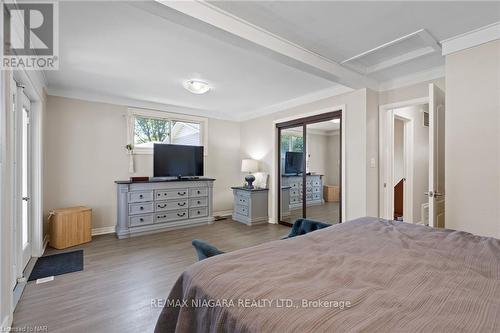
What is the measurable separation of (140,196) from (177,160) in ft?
3.34

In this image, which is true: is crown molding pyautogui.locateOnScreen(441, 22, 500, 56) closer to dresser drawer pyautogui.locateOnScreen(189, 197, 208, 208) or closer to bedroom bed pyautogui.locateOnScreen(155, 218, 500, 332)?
bedroom bed pyautogui.locateOnScreen(155, 218, 500, 332)

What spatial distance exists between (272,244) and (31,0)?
8.79 ft

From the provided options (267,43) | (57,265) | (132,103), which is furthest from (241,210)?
(267,43)

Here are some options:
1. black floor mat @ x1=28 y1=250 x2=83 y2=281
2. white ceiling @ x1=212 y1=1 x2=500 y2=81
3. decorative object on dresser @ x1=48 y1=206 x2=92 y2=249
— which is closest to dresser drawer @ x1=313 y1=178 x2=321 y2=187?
white ceiling @ x1=212 y1=1 x2=500 y2=81

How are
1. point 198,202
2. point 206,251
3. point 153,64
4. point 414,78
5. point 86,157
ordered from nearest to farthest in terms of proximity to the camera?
point 206,251
point 153,64
point 414,78
point 86,157
point 198,202

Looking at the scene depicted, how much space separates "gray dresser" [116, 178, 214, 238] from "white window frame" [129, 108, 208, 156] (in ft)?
2.84

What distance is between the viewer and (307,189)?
15.6 feet

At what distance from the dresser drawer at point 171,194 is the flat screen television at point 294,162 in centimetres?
218

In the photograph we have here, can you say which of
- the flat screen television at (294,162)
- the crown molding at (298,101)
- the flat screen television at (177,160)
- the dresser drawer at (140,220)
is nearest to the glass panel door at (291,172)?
the flat screen television at (294,162)

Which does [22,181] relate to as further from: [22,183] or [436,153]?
[436,153]

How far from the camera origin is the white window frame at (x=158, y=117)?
474 cm

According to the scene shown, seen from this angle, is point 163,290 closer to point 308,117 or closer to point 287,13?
point 287,13

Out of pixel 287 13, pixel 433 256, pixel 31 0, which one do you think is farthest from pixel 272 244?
pixel 31 0

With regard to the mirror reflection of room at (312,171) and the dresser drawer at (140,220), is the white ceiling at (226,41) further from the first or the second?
the dresser drawer at (140,220)
